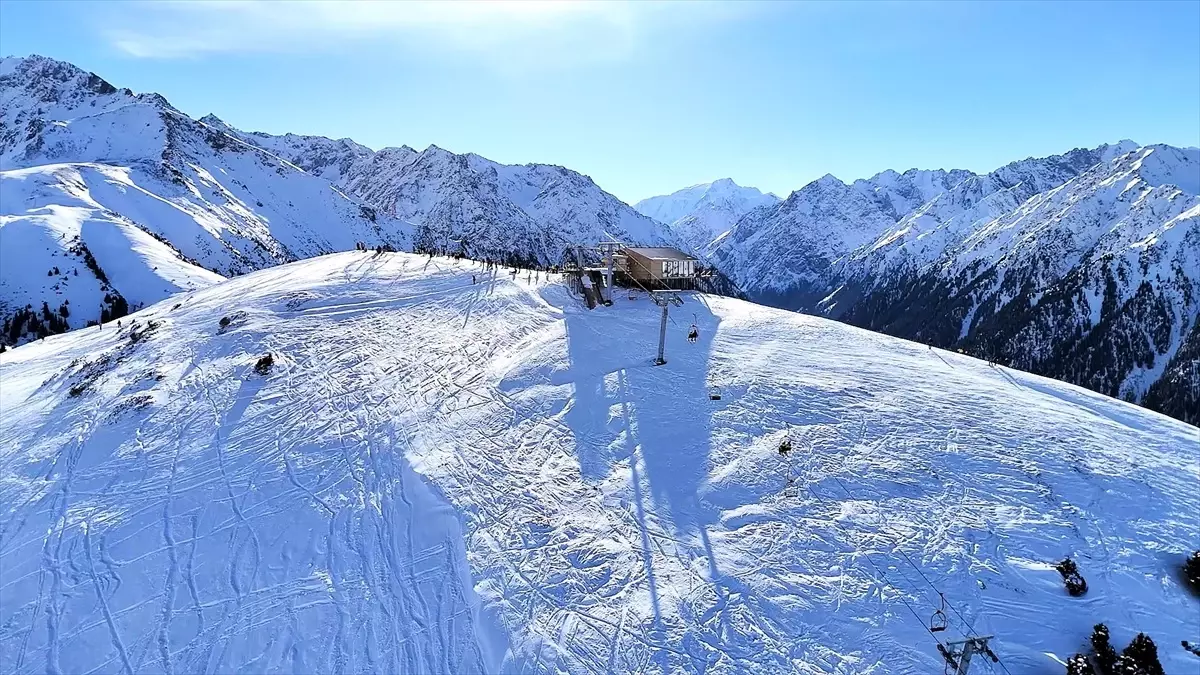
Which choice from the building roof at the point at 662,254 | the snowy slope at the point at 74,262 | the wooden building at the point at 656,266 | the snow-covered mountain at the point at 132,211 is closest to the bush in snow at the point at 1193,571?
the wooden building at the point at 656,266

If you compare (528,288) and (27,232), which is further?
(27,232)

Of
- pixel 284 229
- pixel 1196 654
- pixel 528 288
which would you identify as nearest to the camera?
pixel 1196 654

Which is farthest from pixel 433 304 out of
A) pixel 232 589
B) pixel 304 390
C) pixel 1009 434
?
pixel 1009 434

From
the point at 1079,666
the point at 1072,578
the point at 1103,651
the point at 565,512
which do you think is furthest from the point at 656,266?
the point at 1079,666

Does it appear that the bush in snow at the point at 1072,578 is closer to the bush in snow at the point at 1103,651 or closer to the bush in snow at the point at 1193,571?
the bush in snow at the point at 1103,651

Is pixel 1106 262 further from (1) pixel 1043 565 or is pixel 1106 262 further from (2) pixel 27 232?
(2) pixel 27 232
